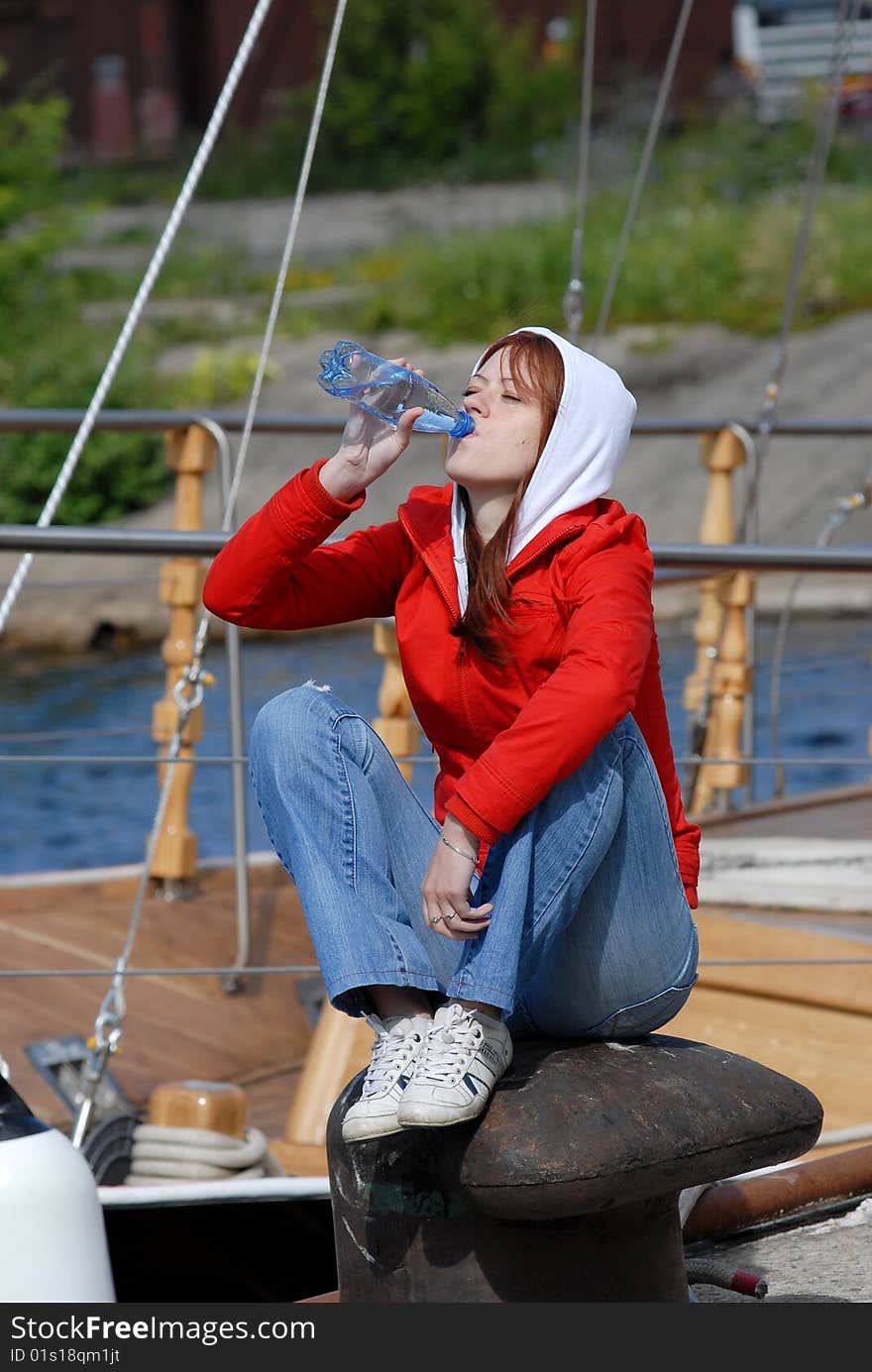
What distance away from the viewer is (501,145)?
75.8 feet

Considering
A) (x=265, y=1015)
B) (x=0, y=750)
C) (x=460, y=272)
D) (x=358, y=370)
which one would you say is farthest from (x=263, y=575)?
(x=460, y=272)

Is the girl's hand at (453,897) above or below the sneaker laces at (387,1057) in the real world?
above

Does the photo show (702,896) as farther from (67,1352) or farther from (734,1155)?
(67,1352)

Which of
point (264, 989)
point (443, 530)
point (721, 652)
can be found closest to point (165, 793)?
point (264, 989)

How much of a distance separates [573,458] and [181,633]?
94.2 inches

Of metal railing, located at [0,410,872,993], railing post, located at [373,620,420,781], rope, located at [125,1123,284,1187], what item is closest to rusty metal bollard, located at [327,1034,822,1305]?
metal railing, located at [0,410,872,993]

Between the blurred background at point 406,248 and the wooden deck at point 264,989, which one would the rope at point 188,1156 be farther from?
the blurred background at point 406,248

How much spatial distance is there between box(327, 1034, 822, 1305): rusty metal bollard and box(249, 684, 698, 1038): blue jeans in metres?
0.08

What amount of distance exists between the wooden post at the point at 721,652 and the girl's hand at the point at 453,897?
2473 millimetres

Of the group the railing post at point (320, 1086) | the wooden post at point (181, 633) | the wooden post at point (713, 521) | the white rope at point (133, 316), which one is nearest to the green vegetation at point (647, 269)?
the wooden post at point (713, 521)

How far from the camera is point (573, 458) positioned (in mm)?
1820

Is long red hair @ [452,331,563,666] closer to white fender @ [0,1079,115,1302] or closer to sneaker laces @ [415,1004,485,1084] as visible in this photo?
sneaker laces @ [415,1004,485,1084]

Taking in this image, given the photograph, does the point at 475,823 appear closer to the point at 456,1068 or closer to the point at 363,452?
the point at 456,1068

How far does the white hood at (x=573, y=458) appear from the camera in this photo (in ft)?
5.96
